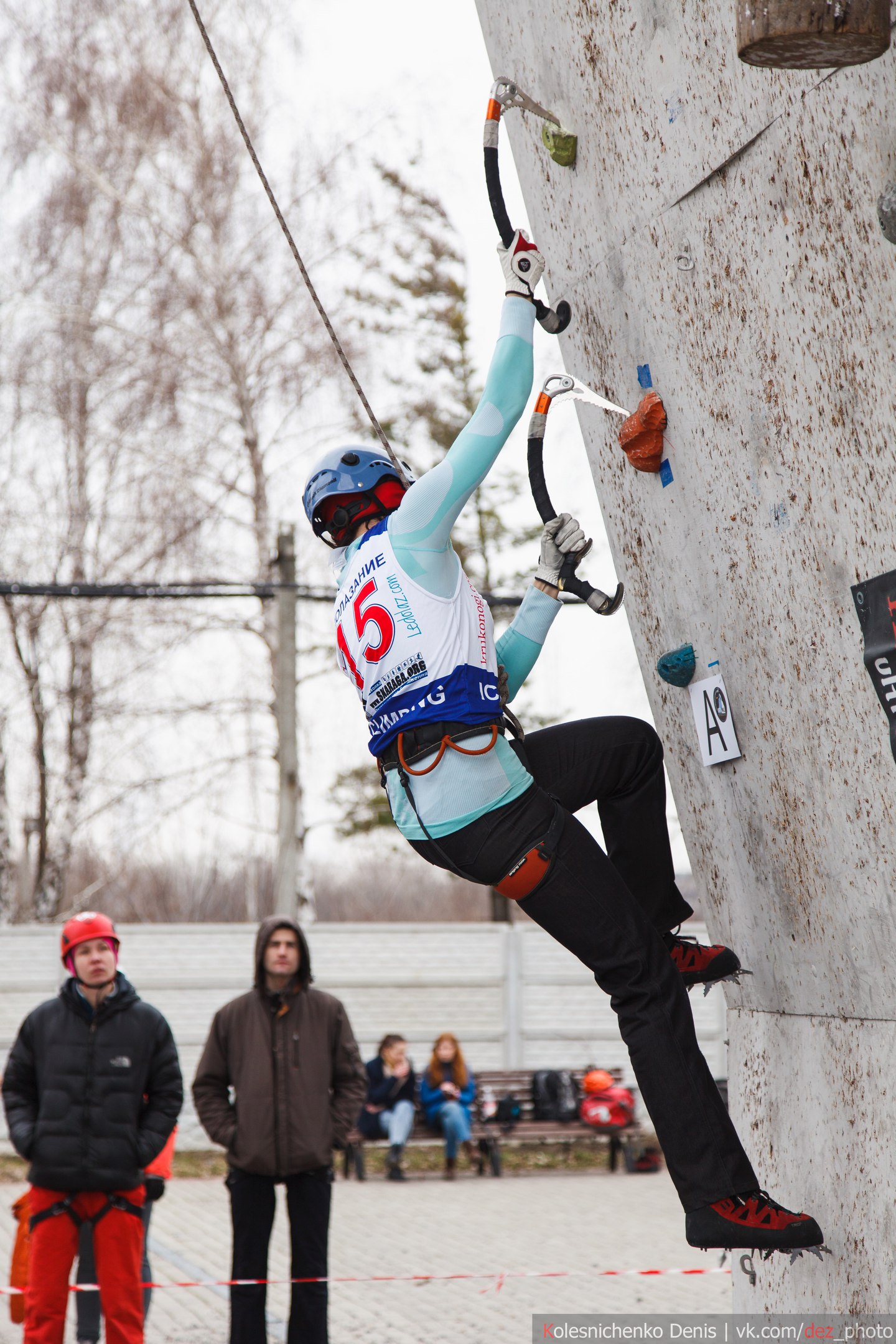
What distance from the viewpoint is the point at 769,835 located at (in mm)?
3768

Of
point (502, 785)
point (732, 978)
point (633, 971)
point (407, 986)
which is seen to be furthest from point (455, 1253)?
point (502, 785)

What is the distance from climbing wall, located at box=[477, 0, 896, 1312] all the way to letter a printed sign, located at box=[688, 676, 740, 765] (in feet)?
0.13

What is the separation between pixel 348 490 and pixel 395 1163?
9675 mm

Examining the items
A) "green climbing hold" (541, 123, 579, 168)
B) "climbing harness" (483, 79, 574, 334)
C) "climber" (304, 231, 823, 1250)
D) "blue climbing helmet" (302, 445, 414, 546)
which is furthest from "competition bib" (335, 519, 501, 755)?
"green climbing hold" (541, 123, 579, 168)

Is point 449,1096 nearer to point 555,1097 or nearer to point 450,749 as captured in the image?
point 555,1097

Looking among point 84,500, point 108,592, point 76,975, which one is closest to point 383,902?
point 84,500

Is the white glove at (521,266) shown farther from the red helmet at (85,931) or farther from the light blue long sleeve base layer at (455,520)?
the red helmet at (85,931)

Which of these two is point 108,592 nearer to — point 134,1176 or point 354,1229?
point 354,1229

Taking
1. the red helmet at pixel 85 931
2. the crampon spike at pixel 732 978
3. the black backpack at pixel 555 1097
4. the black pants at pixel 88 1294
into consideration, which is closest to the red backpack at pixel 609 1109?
the black backpack at pixel 555 1097

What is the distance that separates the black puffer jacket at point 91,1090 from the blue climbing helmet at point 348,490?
3.12 metres

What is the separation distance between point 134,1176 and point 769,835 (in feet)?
11.1

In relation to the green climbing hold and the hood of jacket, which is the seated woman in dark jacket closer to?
the hood of jacket

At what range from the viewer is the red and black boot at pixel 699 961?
380 cm

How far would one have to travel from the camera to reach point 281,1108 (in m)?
6.11
